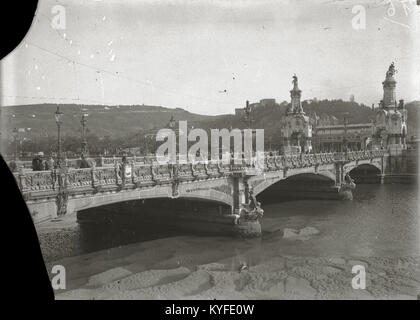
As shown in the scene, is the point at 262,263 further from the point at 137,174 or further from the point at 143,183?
the point at 137,174

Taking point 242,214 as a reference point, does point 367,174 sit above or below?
above

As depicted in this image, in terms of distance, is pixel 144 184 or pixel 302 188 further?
pixel 302 188

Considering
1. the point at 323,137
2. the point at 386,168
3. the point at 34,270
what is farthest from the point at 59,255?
the point at 323,137

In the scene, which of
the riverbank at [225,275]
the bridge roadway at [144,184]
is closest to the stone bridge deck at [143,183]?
the bridge roadway at [144,184]

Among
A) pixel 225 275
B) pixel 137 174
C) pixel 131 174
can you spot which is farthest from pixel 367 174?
pixel 131 174

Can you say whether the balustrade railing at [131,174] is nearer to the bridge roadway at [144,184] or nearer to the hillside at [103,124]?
the bridge roadway at [144,184]
